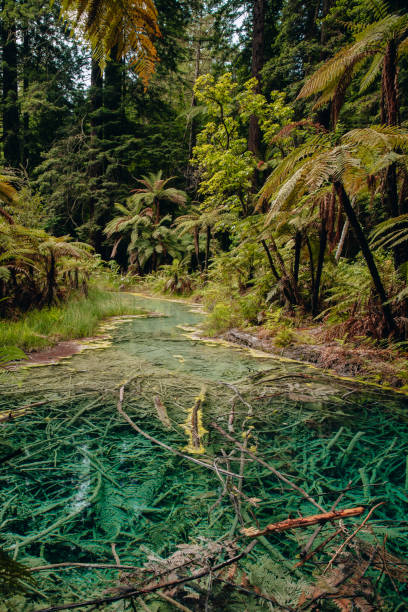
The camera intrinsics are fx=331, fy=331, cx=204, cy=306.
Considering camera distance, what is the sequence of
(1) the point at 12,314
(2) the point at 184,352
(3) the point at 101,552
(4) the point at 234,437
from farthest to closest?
(1) the point at 12,314 → (2) the point at 184,352 → (4) the point at 234,437 → (3) the point at 101,552

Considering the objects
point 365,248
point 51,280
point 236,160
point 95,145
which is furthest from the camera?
point 95,145

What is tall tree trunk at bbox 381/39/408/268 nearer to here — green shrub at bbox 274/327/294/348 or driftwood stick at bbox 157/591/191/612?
green shrub at bbox 274/327/294/348

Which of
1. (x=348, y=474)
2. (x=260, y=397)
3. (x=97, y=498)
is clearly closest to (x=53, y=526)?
(x=97, y=498)

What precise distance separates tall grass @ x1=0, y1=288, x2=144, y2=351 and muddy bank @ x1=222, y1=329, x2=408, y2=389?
7.90 feet

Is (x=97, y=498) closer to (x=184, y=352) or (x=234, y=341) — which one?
(x=184, y=352)

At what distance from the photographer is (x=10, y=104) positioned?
41.7ft

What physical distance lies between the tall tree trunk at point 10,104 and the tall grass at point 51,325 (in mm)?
11142

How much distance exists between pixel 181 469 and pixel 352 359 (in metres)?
2.06

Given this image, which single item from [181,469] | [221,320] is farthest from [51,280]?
[181,469]

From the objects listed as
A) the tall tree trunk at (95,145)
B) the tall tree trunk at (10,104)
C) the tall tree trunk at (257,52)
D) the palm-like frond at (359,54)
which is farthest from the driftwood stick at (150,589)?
the tall tree trunk at (10,104)

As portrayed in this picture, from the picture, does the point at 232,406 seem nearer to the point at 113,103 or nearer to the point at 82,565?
the point at 82,565

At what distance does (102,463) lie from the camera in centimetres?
153

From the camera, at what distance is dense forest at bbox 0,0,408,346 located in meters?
2.82

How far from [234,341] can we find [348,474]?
3.00m
